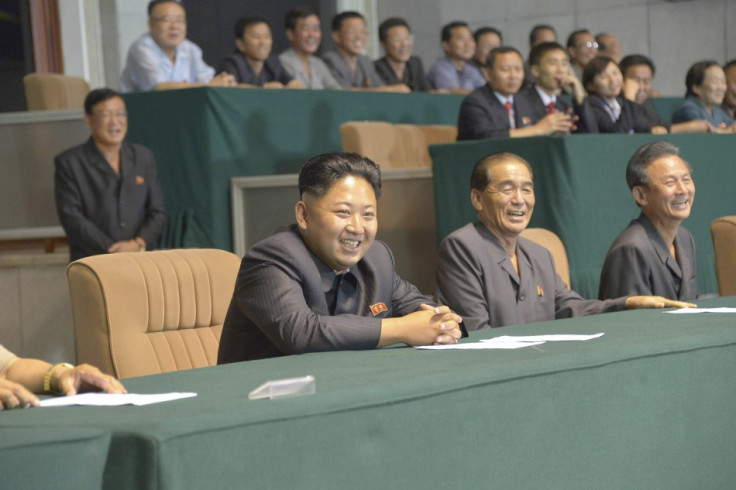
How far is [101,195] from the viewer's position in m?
5.18

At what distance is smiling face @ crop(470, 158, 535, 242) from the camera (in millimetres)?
3367

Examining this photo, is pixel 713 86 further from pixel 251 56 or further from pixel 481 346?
pixel 481 346

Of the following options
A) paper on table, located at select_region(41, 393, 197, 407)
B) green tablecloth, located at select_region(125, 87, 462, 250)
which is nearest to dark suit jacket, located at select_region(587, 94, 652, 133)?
green tablecloth, located at select_region(125, 87, 462, 250)

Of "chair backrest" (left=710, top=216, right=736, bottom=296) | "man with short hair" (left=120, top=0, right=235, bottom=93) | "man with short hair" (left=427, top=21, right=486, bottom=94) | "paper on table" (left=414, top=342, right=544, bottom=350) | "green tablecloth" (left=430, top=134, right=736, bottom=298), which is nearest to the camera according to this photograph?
"paper on table" (left=414, top=342, right=544, bottom=350)

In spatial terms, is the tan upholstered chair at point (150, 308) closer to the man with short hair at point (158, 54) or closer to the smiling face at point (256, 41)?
the man with short hair at point (158, 54)

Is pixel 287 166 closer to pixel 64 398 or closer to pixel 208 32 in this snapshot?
pixel 208 32

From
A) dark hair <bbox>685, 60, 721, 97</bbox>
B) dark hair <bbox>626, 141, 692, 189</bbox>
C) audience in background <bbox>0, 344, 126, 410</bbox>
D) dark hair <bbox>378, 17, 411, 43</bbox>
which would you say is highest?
dark hair <bbox>378, 17, 411, 43</bbox>

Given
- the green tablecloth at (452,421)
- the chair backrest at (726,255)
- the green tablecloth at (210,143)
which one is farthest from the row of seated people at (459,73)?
the green tablecloth at (452,421)

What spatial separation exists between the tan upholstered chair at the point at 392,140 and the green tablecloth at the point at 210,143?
0.32 m

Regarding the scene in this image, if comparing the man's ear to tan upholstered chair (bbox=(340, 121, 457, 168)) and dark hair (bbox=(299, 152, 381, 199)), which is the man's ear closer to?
dark hair (bbox=(299, 152, 381, 199))

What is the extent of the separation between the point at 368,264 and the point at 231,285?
0.52 meters

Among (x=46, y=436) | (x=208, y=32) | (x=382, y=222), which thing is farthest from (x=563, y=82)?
(x=46, y=436)

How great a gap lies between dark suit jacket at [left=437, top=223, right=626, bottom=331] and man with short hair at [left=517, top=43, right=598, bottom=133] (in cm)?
237

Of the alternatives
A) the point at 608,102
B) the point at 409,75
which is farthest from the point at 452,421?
the point at 409,75
